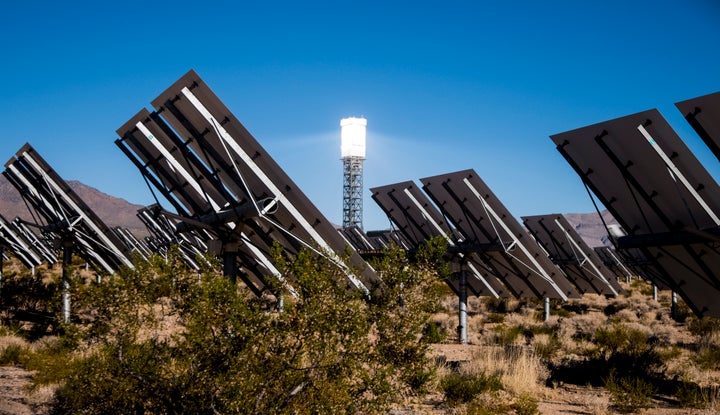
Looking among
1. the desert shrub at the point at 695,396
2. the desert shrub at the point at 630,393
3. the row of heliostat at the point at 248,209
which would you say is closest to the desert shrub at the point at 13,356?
the row of heliostat at the point at 248,209

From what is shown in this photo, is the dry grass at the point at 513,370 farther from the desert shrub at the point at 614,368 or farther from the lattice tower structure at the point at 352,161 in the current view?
the lattice tower structure at the point at 352,161

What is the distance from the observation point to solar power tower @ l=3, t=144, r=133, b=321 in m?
18.0

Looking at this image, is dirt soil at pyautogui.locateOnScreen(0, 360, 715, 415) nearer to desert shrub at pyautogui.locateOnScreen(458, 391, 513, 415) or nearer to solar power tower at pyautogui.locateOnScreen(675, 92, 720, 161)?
desert shrub at pyautogui.locateOnScreen(458, 391, 513, 415)

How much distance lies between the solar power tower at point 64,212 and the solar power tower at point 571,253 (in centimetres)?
1737

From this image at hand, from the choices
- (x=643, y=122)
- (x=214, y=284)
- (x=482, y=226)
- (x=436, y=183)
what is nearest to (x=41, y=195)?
(x=436, y=183)

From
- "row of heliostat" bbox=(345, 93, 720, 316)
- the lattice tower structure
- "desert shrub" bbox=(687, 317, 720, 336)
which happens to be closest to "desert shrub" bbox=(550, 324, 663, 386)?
"row of heliostat" bbox=(345, 93, 720, 316)

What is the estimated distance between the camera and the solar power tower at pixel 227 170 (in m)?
11.2

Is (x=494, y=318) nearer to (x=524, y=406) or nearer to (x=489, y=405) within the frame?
(x=489, y=405)

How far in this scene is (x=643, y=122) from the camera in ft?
35.5

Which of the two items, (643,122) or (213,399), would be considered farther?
(643,122)

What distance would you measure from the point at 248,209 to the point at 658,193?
729 centimetres

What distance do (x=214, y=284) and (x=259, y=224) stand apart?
5.98 metres

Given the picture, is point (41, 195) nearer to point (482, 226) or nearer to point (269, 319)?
point (482, 226)

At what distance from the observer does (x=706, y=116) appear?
384 inches
